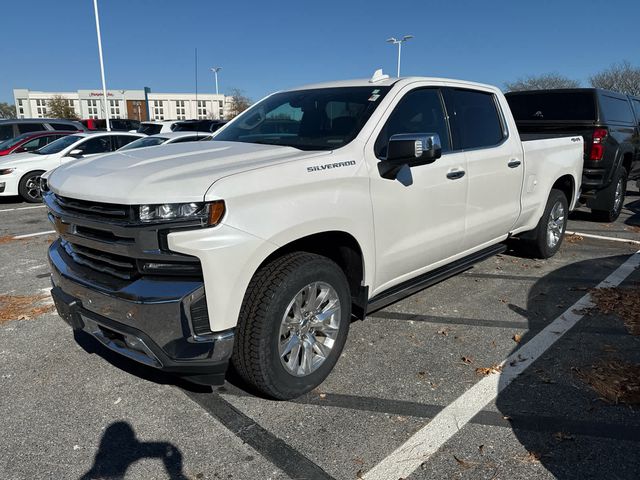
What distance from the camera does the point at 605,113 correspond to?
7.66 metres

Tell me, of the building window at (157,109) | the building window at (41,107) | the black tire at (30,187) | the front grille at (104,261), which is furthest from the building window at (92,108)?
the front grille at (104,261)

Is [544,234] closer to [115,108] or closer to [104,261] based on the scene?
[104,261]

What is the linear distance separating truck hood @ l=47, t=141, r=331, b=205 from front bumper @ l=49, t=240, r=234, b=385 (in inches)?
17.1

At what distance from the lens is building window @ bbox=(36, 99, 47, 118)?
3671 inches

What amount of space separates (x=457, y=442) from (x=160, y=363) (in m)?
1.59

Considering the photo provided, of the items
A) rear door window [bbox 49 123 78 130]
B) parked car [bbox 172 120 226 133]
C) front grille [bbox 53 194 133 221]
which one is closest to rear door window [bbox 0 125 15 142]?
rear door window [bbox 49 123 78 130]

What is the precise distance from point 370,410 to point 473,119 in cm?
274

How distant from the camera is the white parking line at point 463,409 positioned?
2488mm

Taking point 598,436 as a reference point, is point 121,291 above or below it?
above

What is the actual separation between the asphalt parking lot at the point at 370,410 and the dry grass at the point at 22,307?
0.09ft

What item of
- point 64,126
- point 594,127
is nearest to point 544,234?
point 594,127

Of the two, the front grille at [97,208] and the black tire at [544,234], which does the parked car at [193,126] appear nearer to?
the black tire at [544,234]

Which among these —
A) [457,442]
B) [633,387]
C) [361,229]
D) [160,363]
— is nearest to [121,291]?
[160,363]

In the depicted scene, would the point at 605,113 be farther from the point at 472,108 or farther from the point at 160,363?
the point at 160,363
